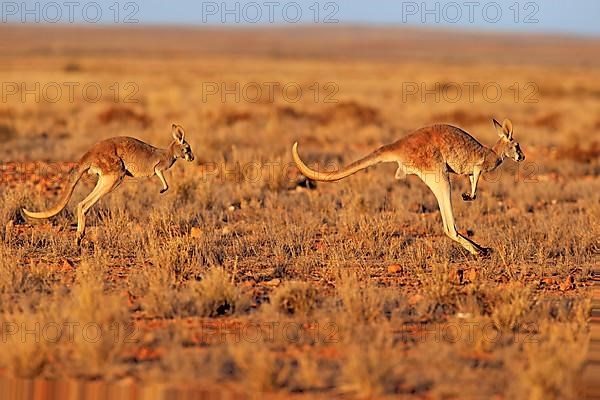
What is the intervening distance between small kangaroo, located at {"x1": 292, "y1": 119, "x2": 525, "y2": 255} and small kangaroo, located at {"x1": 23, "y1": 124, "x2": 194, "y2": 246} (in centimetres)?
201

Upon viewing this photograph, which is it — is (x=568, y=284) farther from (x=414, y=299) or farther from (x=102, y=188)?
(x=102, y=188)

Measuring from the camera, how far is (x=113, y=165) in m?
10.8

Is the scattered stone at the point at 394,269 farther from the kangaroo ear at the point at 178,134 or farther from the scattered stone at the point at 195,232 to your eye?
the kangaroo ear at the point at 178,134

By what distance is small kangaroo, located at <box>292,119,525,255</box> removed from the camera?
986 centimetres

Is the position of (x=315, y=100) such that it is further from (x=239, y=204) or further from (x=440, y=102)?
(x=239, y=204)

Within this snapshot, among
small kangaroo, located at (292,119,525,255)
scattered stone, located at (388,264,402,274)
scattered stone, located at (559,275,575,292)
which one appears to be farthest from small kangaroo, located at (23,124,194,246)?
scattered stone, located at (559,275,575,292)

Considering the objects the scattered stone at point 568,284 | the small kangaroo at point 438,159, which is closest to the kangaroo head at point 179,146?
the small kangaroo at point 438,159

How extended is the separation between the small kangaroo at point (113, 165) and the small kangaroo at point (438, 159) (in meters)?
2.01

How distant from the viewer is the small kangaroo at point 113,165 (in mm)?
10781

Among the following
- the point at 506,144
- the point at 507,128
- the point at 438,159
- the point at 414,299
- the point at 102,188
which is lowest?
the point at 414,299

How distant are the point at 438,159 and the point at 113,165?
3660mm

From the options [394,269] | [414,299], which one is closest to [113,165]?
[394,269]

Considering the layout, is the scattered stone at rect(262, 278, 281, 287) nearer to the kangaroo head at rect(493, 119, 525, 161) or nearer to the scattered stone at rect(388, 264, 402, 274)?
the scattered stone at rect(388, 264, 402, 274)

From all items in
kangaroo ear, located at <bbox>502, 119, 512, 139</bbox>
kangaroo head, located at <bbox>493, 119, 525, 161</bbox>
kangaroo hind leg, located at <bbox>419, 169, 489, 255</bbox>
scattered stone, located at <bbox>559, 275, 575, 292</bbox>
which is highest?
kangaroo ear, located at <bbox>502, 119, 512, 139</bbox>
